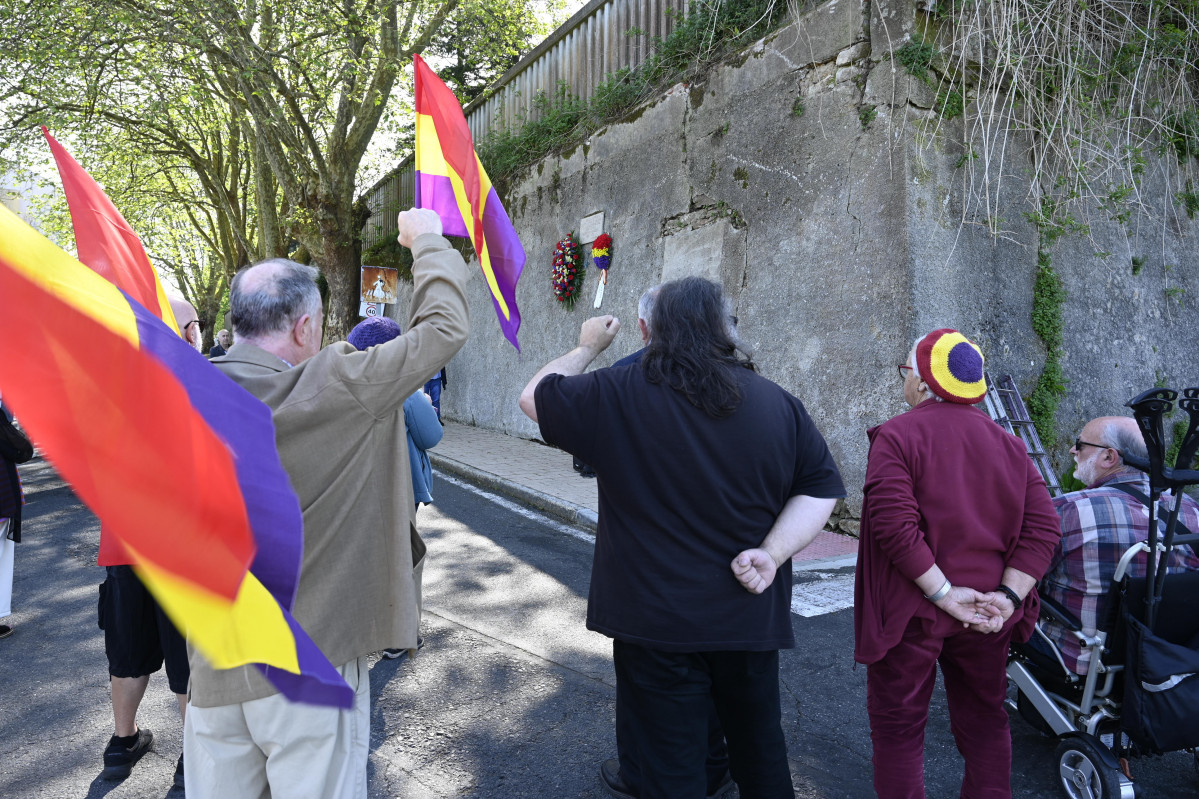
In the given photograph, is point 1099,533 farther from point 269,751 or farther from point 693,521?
point 269,751

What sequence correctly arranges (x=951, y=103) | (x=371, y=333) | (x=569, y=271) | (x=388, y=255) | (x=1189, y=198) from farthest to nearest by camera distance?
(x=388, y=255) < (x=569, y=271) < (x=1189, y=198) < (x=951, y=103) < (x=371, y=333)

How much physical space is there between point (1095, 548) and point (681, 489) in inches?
66.5

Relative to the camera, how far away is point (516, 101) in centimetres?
1308

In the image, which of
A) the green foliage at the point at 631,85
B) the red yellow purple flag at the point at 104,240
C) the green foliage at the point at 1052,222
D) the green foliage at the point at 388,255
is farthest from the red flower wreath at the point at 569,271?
the red yellow purple flag at the point at 104,240

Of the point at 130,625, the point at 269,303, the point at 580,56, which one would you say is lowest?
the point at 130,625

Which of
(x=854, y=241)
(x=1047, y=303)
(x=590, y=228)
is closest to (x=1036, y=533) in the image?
(x=854, y=241)

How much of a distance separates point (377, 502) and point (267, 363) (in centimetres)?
44

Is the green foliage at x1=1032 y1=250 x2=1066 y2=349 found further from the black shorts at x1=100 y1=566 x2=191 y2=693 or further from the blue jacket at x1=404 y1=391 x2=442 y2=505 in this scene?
the black shorts at x1=100 y1=566 x2=191 y2=693

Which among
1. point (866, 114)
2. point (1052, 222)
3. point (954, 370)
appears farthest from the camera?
point (1052, 222)

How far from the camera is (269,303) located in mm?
2035

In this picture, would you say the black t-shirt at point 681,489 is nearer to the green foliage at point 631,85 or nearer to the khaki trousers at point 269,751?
the khaki trousers at point 269,751

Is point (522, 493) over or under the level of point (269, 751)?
under

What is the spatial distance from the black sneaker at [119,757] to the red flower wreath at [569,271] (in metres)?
8.22

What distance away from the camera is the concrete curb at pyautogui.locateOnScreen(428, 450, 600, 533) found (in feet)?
24.0
